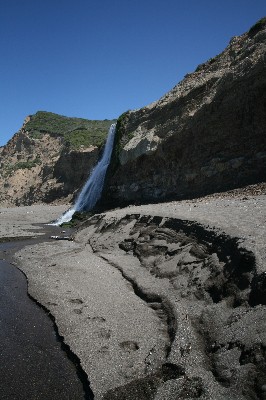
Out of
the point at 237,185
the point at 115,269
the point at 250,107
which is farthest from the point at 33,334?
the point at 250,107

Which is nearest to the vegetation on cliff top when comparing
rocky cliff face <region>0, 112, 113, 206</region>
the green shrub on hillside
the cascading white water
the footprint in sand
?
rocky cliff face <region>0, 112, 113, 206</region>

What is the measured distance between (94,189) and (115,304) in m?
25.3

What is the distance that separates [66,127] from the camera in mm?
69500

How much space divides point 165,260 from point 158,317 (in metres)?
2.85

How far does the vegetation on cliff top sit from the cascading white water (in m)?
15.6

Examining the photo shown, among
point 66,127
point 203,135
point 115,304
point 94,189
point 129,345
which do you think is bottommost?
point 129,345

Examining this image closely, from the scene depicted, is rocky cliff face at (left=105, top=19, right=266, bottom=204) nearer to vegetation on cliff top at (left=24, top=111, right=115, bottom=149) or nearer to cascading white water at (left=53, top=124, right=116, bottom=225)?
cascading white water at (left=53, top=124, right=116, bottom=225)

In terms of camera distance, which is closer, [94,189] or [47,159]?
[94,189]

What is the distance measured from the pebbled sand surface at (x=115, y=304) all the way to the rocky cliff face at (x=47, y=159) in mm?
28444

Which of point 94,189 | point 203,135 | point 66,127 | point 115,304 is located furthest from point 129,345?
point 66,127

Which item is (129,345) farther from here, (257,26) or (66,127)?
(66,127)

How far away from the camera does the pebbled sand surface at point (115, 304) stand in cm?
584

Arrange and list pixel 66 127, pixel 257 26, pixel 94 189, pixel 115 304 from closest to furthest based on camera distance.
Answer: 1. pixel 115 304
2. pixel 257 26
3. pixel 94 189
4. pixel 66 127

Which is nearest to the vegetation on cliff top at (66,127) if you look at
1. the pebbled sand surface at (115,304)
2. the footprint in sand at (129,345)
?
the pebbled sand surface at (115,304)
